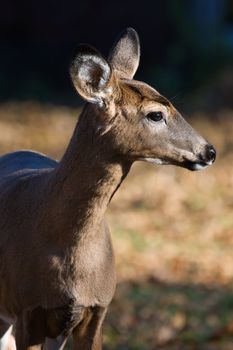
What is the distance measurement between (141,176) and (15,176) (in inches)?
237

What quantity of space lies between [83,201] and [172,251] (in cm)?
443

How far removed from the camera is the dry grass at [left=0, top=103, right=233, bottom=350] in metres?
7.75

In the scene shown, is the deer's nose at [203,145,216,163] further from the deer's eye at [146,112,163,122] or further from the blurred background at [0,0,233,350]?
the blurred background at [0,0,233,350]

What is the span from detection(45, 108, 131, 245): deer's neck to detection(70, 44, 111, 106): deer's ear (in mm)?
135

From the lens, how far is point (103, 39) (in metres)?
17.0

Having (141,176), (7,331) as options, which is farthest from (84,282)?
(141,176)

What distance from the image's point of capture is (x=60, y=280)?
521 cm

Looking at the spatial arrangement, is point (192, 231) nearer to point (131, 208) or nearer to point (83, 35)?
point (131, 208)

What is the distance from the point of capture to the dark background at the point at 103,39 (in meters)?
16.7

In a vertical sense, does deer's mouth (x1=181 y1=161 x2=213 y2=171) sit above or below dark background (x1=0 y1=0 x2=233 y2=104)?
below

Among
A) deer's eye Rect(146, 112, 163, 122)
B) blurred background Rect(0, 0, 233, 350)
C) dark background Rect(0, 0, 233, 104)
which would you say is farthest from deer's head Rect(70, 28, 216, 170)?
dark background Rect(0, 0, 233, 104)

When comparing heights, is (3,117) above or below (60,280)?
above

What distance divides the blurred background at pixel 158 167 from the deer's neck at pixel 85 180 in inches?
47.0

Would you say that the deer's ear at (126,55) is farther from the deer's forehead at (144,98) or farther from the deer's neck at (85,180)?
the deer's neck at (85,180)
